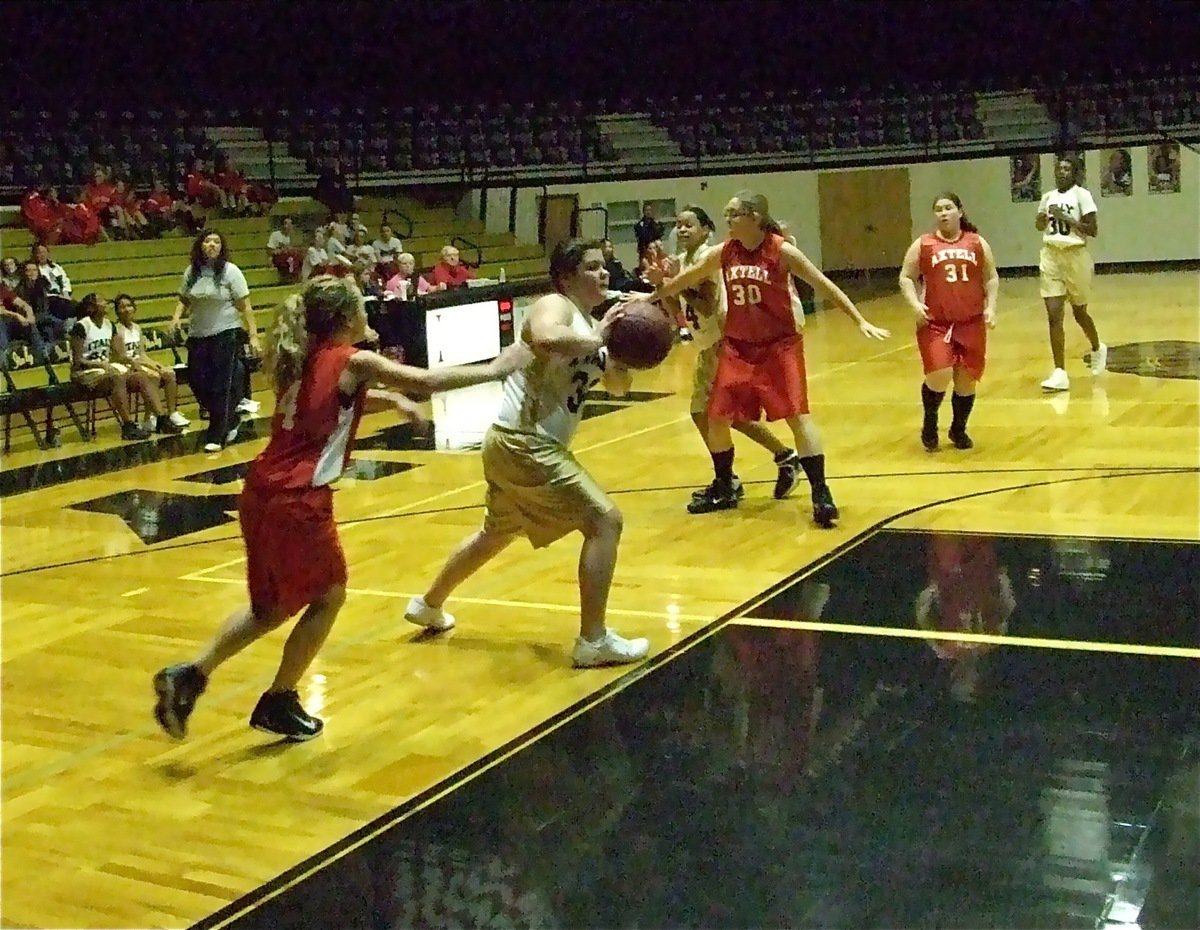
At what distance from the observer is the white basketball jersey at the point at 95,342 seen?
11258mm

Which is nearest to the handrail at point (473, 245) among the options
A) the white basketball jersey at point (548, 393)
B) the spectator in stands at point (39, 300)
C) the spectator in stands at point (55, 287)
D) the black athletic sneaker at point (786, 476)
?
the spectator in stands at point (55, 287)

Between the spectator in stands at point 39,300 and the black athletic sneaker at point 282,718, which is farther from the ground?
the spectator in stands at point 39,300

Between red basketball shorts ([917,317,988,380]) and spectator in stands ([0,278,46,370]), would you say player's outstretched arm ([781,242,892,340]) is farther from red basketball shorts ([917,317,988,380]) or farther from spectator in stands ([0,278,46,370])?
spectator in stands ([0,278,46,370])

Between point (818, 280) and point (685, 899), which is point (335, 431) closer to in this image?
point (685, 899)

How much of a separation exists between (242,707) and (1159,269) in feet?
73.2

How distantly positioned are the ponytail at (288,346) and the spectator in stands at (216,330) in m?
5.88

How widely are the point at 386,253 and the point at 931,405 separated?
961 cm

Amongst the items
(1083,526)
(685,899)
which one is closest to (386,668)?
(685,899)

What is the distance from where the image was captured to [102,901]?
344 cm

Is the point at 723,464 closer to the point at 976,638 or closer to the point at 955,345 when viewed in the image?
the point at 955,345

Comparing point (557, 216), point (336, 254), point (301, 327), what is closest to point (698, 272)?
point (301, 327)

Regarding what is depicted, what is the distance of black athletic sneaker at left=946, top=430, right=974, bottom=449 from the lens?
28.5 feet

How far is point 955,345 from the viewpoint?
8.54 meters

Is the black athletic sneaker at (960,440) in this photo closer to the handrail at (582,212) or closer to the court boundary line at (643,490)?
the court boundary line at (643,490)
